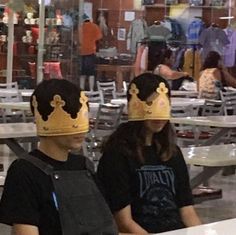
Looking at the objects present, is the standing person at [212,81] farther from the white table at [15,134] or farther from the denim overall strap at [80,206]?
the denim overall strap at [80,206]

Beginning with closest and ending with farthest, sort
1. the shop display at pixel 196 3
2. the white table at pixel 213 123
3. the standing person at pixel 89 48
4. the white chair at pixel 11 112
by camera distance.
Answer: the white table at pixel 213 123 < the white chair at pixel 11 112 < the standing person at pixel 89 48 < the shop display at pixel 196 3

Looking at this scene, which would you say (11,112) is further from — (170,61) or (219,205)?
(170,61)

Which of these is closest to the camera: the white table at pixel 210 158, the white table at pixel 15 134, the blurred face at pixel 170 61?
the white table at pixel 210 158

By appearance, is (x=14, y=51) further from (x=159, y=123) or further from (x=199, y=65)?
(x=159, y=123)

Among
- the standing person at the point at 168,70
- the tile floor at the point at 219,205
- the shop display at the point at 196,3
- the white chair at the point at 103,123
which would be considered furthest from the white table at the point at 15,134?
the shop display at the point at 196,3

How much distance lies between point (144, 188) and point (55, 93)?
0.78 metres

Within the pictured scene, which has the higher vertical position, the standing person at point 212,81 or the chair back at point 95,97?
the standing person at point 212,81

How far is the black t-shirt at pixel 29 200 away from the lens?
273 cm

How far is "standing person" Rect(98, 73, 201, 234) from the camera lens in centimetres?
343

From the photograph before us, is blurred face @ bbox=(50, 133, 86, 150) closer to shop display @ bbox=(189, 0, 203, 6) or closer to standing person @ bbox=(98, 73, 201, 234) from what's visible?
standing person @ bbox=(98, 73, 201, 234)

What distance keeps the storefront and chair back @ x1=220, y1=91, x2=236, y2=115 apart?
2371 millimetres

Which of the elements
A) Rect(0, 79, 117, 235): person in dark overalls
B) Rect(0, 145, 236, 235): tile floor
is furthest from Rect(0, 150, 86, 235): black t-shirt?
Rect(0, 145, 236, 235): tile floor

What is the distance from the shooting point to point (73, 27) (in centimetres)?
1323

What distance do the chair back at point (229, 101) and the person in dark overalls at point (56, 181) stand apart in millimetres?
8036
